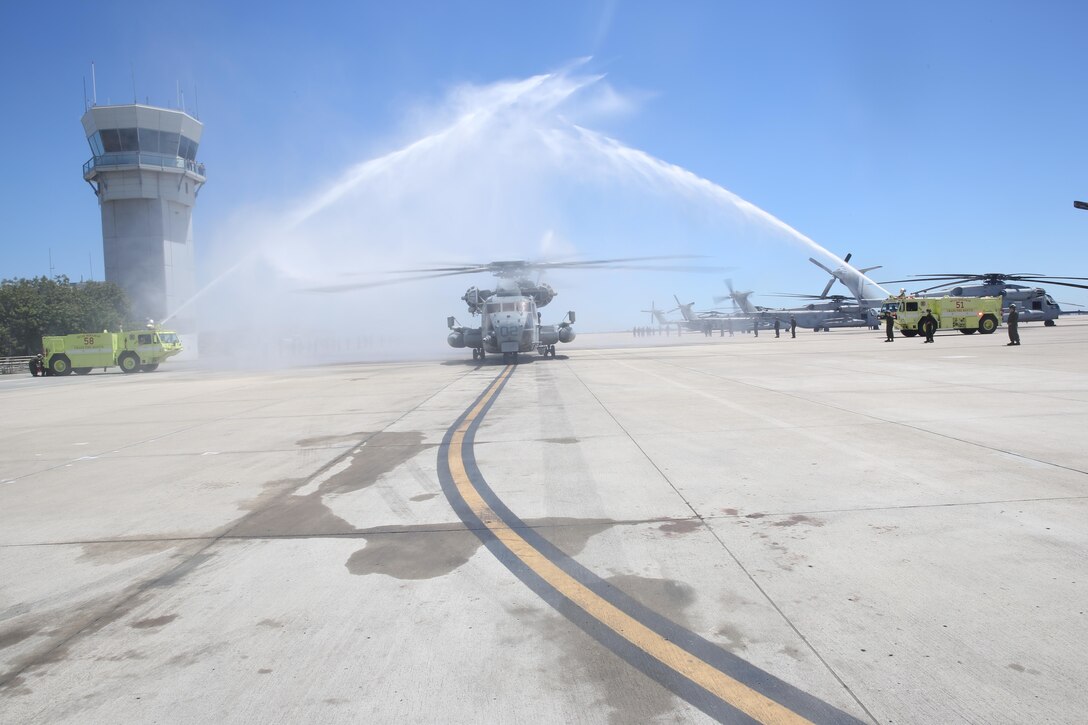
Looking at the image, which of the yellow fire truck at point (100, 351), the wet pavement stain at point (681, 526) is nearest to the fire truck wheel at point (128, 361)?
the yellow fire truck at point (100, 351)

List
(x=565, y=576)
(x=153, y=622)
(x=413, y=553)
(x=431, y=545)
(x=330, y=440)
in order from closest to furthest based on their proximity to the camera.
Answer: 1. (x=153, y=622)
2. (x=565, y=576)
3. (x=413, y=553)
4. (x=431, y=545)
5. (x=330, y=440)

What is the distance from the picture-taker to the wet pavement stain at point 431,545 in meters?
5.02

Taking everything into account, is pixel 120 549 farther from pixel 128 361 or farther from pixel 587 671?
pixel 128 361

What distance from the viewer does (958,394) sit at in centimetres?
1292

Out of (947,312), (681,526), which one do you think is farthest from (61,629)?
(947,312)

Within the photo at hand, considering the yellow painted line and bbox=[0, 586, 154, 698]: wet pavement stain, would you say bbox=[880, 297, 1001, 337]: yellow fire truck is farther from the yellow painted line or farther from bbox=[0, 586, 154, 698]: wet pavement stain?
bbox=[0, 586, 154, 698]: wet pavement stain

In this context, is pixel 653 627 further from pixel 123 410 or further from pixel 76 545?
pixel 123 410

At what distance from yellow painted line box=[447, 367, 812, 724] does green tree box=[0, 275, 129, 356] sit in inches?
2471

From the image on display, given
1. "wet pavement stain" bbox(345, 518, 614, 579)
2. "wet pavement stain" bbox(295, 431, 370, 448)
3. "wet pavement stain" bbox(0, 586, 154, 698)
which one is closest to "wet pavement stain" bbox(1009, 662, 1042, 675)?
"wet pavement stain" bbox(345, 518, 614, 579)

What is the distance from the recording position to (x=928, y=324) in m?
31.8

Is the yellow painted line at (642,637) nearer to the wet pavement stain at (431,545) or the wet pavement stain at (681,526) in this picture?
the wet pavement stain at (431,545)

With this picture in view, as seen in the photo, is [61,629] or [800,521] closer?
[61,629]

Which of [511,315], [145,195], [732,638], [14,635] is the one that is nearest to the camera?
[732,638]

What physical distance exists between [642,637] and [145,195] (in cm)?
8268
